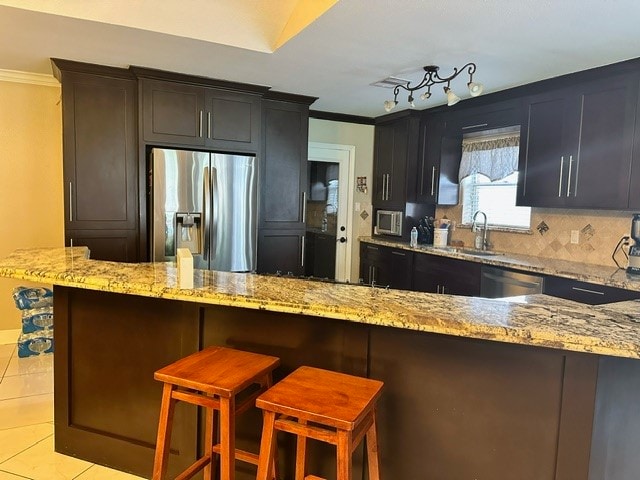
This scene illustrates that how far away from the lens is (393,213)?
5.12 m

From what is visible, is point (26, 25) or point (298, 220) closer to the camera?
point (26, 25)

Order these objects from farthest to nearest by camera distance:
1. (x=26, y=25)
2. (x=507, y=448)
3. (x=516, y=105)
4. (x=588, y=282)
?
1. (x=516, y=105)
2. (x=588, y=282)
3. (x=26, y=25)
4. (x=507, y=448)

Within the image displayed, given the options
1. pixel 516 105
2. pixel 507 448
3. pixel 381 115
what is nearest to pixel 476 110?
pixel 516 105

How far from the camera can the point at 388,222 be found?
17.1 ft

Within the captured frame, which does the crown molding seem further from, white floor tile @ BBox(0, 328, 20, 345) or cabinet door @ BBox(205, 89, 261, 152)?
white floor tile @ BBox(0, 328, 20, 345)

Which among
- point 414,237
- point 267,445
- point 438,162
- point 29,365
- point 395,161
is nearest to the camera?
point 267,445

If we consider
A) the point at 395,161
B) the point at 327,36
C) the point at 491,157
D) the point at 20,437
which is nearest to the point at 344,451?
the point at 20,437

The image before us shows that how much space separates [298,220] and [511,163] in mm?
2097

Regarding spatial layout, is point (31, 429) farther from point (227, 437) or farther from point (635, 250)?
point (635, 250)

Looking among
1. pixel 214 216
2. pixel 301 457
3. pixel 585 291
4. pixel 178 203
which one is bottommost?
pixel 301 457

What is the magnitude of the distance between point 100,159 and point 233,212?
1.13 meters

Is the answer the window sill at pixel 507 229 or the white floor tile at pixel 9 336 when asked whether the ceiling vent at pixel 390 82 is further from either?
the white floor tile at pixel 9 336

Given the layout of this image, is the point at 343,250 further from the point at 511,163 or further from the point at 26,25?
the point at 26,25

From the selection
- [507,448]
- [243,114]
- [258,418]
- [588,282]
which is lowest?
[258,418]
